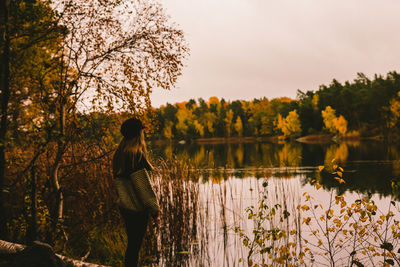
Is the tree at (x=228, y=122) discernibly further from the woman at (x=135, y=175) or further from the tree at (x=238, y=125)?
the woman at (x=135, y=175)

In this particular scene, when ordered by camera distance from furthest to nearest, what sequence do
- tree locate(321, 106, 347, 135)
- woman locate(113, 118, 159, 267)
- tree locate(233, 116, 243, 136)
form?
tree locate(233, 116, 243, 136)
tree locate(321, 106, 347, 135)
woman locate(113, 118, 159, 267)

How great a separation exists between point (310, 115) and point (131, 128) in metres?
89.4

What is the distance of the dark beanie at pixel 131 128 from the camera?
4.39 m

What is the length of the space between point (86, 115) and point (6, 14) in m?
2.17

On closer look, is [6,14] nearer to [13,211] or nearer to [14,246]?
[14,246]

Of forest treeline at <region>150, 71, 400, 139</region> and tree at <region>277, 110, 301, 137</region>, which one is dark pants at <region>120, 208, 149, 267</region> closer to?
forest treeline at <region>150, 71, 400, 139</region>

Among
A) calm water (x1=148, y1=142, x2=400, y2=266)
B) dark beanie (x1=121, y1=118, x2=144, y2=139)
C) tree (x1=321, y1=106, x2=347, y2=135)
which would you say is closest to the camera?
dark beanie (x1=121, y1=118, x2=144, y2=139)

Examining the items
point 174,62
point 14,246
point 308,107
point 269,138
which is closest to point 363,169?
point 174,62

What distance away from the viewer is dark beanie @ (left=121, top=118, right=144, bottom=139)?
439 cm

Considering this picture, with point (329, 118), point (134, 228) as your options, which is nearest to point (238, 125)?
point (329, 118)

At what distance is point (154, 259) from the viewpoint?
309 inches

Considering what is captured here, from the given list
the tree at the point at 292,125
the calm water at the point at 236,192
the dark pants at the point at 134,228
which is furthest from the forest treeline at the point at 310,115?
the dark pants at the point at 134,228

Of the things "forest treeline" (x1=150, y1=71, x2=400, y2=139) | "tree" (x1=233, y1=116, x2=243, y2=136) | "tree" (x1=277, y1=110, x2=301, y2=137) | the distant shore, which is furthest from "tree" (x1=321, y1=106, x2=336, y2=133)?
"tree" (x1=233, y1=116, x2=243, y2=136)

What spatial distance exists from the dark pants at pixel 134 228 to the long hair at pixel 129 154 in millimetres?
529
